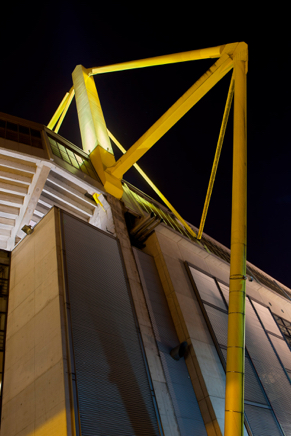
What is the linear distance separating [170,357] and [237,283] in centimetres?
416

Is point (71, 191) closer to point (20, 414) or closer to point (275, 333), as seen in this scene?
point (20, 414)

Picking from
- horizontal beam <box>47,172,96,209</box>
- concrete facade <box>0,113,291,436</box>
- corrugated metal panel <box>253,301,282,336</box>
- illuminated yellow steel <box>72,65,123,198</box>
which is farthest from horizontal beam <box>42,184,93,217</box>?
corrugated metal panel <box>253,301,282,336</box>

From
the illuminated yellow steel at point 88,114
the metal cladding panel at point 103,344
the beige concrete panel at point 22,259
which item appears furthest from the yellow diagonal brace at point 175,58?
the beige concrete panel at point 22,259

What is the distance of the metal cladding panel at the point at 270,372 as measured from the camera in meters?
17.1

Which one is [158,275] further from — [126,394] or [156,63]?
[156,63]

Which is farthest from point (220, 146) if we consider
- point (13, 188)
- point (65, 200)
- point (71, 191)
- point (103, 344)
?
point (103, 344)

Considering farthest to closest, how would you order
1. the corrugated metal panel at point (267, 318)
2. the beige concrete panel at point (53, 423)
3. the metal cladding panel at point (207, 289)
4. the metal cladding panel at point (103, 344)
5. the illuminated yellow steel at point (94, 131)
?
the corrugated metal panel at point (267, 318)
the illuminated yellow steel at point (94, 131)
the metal cladding panel at point (207, 289)
the metal cladding panel at point (103, 344)
the beige concrete panel at point (53, 423)

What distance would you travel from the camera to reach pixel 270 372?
18969mm

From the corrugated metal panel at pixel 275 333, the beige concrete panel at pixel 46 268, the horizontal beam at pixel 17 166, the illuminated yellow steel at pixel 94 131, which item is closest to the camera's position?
the beige concrete panel at pixel 46 268

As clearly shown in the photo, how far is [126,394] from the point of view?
10.9m

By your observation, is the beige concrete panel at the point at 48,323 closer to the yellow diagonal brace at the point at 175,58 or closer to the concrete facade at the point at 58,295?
the concrete facade at the point at 58,295

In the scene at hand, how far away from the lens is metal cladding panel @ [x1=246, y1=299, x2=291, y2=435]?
17.1m

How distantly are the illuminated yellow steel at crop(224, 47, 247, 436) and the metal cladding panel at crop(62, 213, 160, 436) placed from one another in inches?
98.0

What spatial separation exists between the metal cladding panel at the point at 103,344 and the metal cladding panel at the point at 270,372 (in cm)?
855
